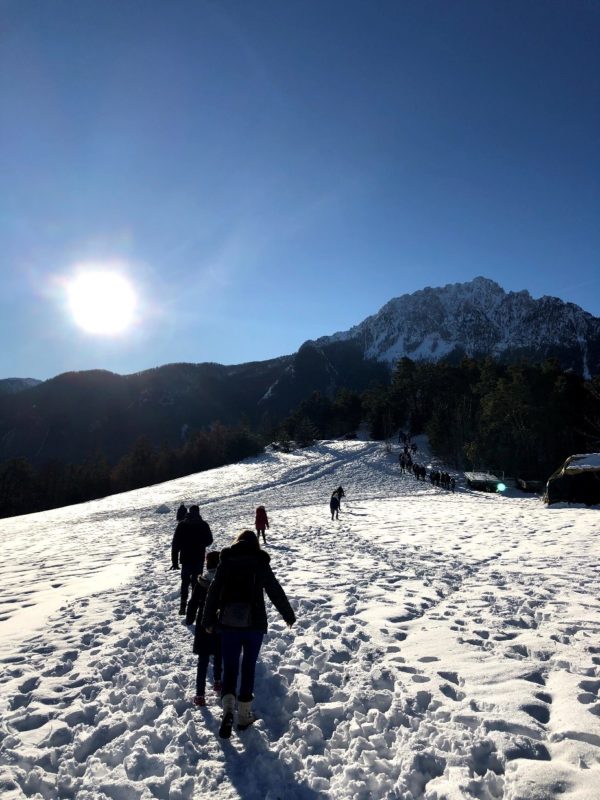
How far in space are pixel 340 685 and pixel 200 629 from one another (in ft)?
6.51

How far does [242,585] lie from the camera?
4582mm

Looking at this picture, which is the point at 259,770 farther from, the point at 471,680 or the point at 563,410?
the point at 563,410

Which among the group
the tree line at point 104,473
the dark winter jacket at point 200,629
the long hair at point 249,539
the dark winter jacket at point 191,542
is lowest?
the tree line at point 104,473

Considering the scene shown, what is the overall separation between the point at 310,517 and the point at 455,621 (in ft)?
58.9

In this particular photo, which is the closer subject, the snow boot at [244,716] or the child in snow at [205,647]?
the snow boot at [244,716]

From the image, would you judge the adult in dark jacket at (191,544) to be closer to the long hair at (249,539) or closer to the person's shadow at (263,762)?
the person's shadow at (263,762)

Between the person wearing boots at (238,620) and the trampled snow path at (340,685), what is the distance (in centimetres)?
37

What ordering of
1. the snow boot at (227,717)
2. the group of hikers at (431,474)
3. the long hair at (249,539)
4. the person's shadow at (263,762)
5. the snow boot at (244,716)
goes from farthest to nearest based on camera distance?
the group of hikers at (431,474) < the long hair at (249,539) < the snow boot at (244,716) < the snow boot at (227,717) < the person's shadow at (263,762)

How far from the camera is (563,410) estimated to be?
50.2 meters

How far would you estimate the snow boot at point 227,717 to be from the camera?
14.5 ft

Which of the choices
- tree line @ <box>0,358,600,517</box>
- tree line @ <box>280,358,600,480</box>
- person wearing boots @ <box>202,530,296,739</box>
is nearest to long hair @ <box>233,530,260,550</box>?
person wearing boots @ <box>202,530,296,739</box>

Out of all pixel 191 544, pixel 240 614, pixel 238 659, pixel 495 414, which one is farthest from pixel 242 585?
pixel 495 414

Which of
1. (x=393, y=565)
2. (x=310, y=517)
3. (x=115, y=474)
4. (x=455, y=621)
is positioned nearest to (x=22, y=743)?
(x=455, y=621)

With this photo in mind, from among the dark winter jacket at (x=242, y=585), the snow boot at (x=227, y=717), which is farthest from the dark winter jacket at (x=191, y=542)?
the snow boot at (x=227, y=717)
